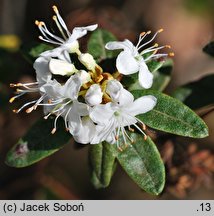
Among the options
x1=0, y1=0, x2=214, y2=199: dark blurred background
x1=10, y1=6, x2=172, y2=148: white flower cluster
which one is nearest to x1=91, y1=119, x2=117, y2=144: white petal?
x1=10, y1=6, x2=172, y2=148: white flower cluster

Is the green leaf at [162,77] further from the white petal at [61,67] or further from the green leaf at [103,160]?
the white petal at [61,67]

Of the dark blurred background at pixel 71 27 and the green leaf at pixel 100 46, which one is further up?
the green leaf at pixel 100 46

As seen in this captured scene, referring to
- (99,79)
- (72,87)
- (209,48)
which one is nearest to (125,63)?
(99,79)

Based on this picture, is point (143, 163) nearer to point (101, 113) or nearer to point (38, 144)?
point (101, 113)

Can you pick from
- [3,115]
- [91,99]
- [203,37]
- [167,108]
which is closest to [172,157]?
[167,108]

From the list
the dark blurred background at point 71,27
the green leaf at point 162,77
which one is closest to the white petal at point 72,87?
the green leaf at point 162,77

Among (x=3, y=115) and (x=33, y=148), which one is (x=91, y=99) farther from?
(x=3, y=115)
